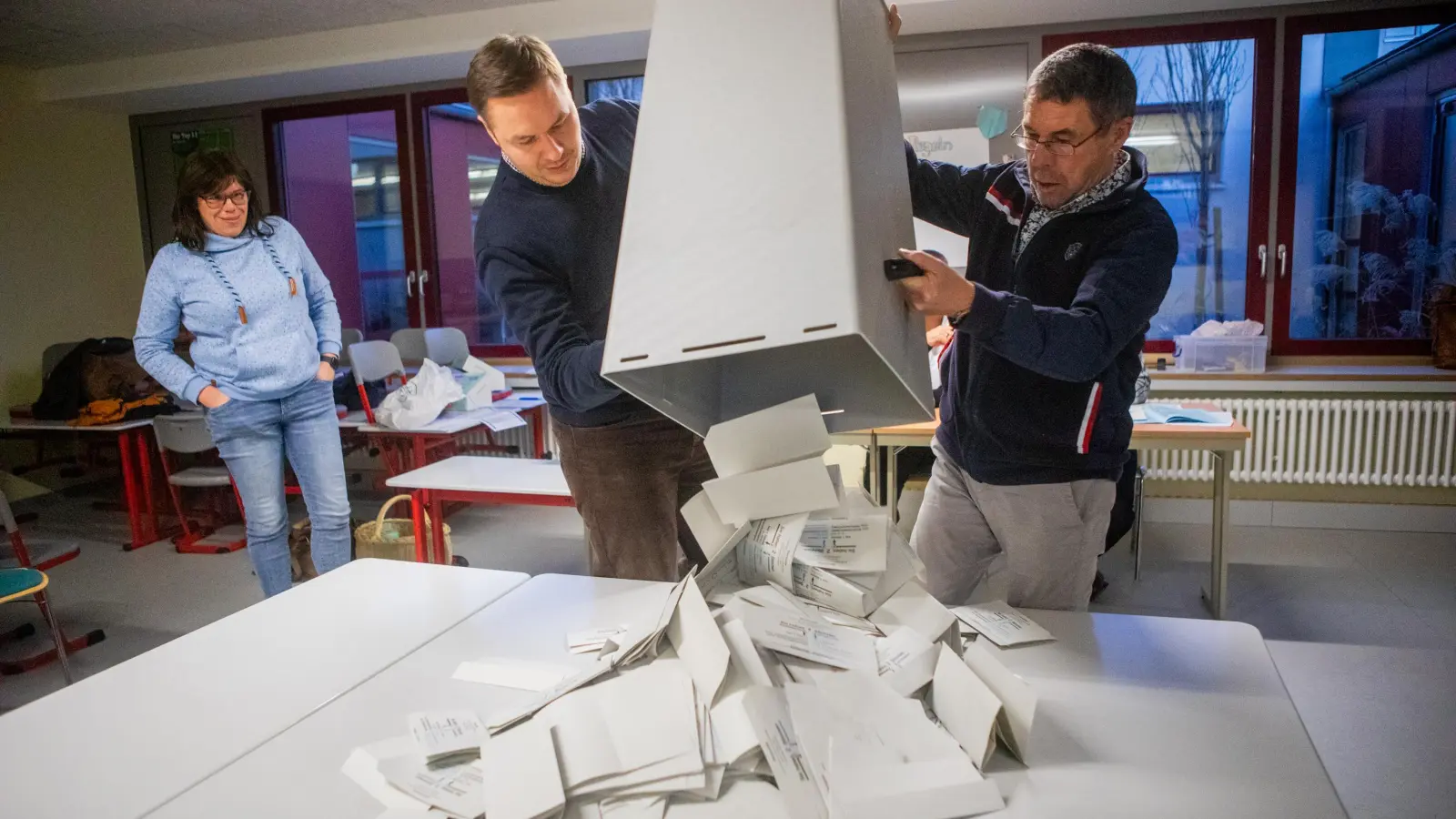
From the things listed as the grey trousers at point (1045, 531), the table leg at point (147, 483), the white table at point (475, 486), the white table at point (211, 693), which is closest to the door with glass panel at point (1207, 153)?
the white table at point (475, 486)

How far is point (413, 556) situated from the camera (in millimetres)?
3191

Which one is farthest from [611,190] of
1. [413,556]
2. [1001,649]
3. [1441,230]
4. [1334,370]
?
[1441,230]

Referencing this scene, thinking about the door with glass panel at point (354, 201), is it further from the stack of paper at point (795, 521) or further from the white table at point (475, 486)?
the stack of paper at point (795, 521)

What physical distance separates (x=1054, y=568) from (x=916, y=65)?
3560mm

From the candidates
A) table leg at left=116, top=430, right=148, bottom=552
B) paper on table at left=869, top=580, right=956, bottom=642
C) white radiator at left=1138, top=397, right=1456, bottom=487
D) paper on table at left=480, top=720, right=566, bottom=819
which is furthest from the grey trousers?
table leg at left=116, top=430, right=148, bottom=552

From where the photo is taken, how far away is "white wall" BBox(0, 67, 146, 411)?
16.5 feet

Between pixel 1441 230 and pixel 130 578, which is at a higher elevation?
pixel 1441 230

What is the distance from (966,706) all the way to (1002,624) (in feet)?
1.07

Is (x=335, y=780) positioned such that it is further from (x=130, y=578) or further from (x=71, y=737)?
(x=130, y=578)

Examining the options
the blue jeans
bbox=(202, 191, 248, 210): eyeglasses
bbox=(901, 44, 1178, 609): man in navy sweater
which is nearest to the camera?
bbox=(901, 44, 1178, 609): man in navy sweater

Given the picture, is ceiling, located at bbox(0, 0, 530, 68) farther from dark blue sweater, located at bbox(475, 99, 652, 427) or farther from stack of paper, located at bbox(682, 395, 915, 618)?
stack of paper, located at bbox(682, 395, 915, 618)

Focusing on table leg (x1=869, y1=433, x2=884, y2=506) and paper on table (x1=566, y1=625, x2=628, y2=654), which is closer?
paper on table (x1=566, y1=625, x2=628, y2=654)

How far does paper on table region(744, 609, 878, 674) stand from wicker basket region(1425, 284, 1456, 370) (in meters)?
4.12

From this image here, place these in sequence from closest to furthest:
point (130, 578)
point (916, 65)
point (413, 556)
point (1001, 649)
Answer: point (1001, 649) → point (413, 556) → point (130, 578) → point (916, 65)
